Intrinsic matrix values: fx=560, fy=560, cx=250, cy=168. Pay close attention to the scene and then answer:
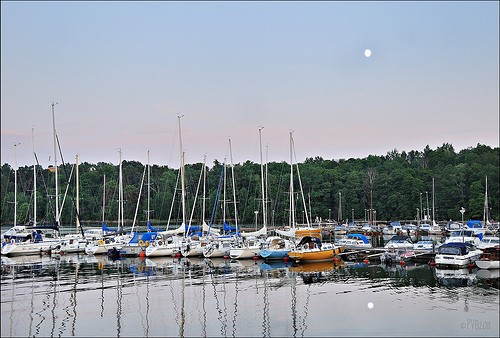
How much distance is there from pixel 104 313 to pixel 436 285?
22.1 metres

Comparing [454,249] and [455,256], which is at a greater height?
[454,249]

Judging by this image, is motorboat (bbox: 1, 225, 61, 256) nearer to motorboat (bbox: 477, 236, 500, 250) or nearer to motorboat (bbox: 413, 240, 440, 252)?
motorboat (bbox: 413, 240, 440, 252)

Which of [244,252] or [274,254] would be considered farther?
[244,252]

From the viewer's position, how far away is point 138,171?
176625mm

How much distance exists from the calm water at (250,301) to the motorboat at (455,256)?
4.05 feet

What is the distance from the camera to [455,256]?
47.3 meters

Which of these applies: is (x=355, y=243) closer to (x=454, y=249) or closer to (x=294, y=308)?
(x=454, y=249)

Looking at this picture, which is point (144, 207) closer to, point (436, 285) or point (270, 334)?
point (436, 285)

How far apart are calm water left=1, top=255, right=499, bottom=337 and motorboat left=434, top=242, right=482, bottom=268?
1.24 m

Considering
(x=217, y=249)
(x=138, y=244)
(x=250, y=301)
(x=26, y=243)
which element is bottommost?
(x=250, y=301)

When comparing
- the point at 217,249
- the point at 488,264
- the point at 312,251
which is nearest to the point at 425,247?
the point at 488,264

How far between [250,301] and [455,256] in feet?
72.7

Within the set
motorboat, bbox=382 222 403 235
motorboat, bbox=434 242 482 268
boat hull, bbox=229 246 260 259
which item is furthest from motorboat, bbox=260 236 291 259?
motorboat, bbox=382 222 403 235

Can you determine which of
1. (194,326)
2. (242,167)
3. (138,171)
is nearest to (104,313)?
(194,326)
